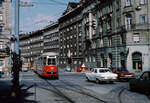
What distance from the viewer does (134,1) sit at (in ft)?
134

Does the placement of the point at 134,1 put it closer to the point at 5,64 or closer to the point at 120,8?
the point at 120,8

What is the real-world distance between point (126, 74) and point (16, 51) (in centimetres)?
1411

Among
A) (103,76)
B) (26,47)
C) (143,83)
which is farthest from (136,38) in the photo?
(26,47)

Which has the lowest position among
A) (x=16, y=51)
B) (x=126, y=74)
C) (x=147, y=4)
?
(x=126, y=74)

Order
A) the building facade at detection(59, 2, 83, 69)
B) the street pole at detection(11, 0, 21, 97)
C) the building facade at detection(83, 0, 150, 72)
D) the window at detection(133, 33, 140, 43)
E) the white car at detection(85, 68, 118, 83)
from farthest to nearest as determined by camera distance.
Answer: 1. the building facade at detection(59, 2, 83, 69)
2. the window at detection(133, 33, 140, 43)
3. the building facade at detection(83, 0, 150, 72)
4. the white car at detection(85, 68, 118, 83)
5. the street pole at detection(11, 0, 21, 97)

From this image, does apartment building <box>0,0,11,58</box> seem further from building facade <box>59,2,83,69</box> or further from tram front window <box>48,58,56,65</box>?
tram front window <box>48,58,56,65</box>

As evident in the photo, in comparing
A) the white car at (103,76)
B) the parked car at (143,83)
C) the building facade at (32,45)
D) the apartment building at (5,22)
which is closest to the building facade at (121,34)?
the white car at (103,76)

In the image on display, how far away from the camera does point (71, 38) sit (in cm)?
6788

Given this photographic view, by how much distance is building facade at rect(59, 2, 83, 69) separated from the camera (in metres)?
62.3

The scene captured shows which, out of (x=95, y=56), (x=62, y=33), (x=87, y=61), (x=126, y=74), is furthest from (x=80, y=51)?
(x=126, y=74)

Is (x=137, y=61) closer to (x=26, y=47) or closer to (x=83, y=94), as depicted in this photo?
(x=83, y=94)

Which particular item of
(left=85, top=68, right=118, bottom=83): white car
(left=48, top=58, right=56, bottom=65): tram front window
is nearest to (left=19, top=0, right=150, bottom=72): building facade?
(left=48, top=58, right=56, bottom=65): tram front window

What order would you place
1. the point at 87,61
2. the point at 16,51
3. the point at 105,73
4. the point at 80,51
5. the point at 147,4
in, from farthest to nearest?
the point at 80,51, the point at 87,61, the point at 147,4, the point at 105,73, the point at 16,51

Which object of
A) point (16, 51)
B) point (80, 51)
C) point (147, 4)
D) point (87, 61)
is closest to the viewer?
point (16, 51)
